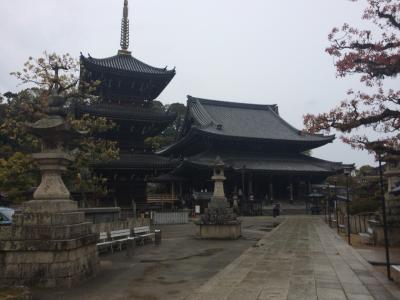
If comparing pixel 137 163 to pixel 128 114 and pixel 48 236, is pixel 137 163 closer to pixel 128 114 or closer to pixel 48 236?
pixel 128 114

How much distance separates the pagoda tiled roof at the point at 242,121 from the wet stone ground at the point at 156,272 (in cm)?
2780

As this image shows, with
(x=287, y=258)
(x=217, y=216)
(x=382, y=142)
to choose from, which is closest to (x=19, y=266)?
(x=287, y=258)

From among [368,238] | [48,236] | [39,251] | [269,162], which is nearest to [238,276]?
[48,236]

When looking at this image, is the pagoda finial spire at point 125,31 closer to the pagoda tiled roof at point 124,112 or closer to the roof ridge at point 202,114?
the pagoda tiled roof at point 124,112

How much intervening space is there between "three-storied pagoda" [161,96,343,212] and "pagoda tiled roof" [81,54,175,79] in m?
9.20

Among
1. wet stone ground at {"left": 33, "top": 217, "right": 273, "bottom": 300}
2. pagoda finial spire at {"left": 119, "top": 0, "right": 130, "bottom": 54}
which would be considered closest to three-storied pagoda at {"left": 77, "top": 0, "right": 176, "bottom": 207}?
pagoda finial spire at {"left": 119, "top": 0, "right": 130, "bottom": 54}

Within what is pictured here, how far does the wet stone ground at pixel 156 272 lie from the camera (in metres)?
7.45

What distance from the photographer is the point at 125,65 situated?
34719mm

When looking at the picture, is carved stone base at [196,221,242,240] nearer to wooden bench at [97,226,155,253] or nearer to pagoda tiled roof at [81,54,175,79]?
wooden bench at [97,226,155,253]

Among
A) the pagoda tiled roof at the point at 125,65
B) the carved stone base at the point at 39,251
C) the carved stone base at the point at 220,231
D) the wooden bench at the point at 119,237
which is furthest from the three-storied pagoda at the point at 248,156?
the carved stone base at the point at 39,251

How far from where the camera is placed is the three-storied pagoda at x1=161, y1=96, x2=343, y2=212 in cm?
4038

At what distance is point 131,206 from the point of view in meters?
32.0

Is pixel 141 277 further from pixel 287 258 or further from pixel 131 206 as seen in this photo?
pixel 131 206

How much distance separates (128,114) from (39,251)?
24854mm
